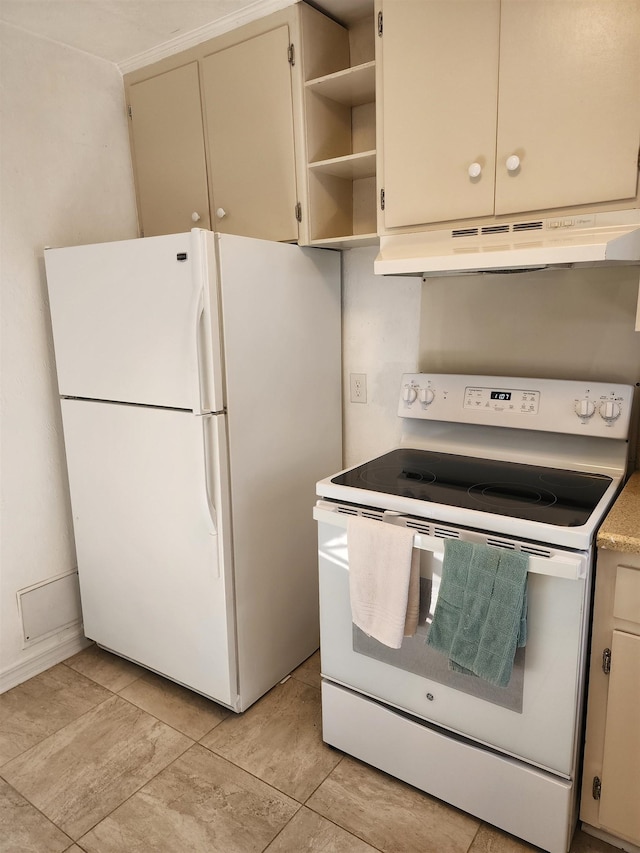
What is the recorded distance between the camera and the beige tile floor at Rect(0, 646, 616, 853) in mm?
1604

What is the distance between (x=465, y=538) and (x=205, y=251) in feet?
3.61

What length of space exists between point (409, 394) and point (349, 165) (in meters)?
0.82

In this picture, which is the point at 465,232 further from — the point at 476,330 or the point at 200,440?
the point at 200,440

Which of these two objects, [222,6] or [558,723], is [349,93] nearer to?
[222,6]

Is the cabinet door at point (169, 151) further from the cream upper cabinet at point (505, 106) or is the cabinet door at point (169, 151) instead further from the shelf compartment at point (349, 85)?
the cream upper cabinet at point (505, 106)

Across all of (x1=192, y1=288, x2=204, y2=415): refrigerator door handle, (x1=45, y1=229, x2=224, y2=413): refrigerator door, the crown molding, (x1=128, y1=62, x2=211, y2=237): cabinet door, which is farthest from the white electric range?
the crown molding

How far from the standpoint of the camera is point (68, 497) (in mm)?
2436

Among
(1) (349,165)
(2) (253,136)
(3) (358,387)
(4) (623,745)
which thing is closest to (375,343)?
(3) (358,387)

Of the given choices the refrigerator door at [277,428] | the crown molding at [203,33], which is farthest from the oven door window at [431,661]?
the crown molding at [203,33]

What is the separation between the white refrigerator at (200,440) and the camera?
1.84m

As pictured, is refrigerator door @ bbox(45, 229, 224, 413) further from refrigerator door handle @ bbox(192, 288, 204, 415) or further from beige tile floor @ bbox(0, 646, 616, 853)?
beige tile floor @ bbox(0, 646, 616, 853)

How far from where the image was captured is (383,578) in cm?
157

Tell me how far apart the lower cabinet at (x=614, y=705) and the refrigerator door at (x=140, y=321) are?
3.98ft

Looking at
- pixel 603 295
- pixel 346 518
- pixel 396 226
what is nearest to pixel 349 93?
pixel 396 226
